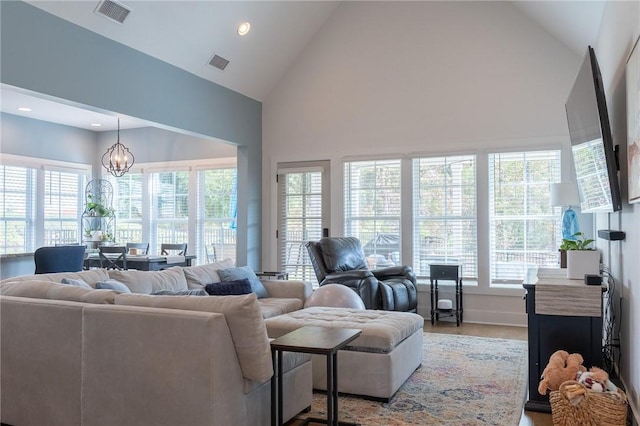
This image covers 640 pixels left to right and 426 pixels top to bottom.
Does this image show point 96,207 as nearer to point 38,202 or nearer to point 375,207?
point 38,202

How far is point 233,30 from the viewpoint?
5.73 m

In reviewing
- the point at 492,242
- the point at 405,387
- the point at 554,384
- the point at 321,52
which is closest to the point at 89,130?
the point at 321,52

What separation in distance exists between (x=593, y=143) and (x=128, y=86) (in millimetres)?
4127

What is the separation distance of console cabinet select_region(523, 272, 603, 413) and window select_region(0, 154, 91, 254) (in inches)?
296

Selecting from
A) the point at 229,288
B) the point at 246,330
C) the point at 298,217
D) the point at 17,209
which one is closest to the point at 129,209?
the point at 17,209

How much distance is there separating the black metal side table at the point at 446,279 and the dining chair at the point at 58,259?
4.13m

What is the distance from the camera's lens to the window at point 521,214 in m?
5.71

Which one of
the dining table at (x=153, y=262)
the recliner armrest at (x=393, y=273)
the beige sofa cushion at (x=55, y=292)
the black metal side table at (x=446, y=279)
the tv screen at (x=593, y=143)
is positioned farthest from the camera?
the dining table at (x=153, y=262)

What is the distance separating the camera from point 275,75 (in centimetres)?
703

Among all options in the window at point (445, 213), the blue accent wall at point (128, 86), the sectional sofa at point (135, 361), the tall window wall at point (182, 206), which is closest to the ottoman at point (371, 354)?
the sectional sofa at point (135, 361)

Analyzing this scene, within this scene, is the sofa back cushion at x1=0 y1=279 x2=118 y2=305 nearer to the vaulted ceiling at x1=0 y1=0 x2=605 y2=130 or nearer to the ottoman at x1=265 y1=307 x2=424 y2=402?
the ottoman at x1=265 y1=307 x2=424 y2=402

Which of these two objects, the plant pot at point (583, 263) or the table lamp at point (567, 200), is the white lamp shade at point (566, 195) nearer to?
the table lamp at point (567, 200)

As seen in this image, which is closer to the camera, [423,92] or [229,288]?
[229,288]

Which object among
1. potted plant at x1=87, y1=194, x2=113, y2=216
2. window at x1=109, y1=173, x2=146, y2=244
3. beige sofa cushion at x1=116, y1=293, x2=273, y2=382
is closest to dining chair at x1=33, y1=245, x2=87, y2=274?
potted plant at x1=87, y1=194, x2=113, y2=216
